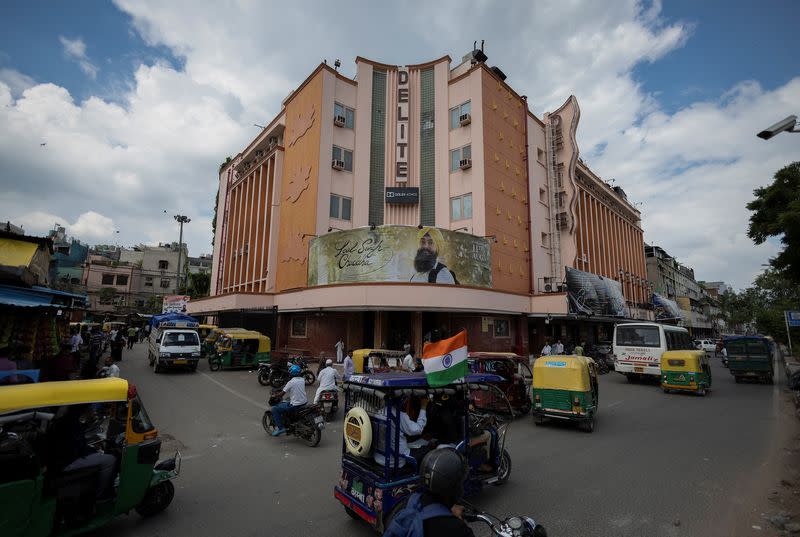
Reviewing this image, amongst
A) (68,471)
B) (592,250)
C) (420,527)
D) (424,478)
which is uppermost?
(592,250)

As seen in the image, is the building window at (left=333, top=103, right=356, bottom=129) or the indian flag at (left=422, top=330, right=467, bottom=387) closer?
the indian flag at (left=422, top=330, right=467, bottom=387)

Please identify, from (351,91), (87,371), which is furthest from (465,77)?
(87,371)

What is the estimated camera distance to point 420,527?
215cm

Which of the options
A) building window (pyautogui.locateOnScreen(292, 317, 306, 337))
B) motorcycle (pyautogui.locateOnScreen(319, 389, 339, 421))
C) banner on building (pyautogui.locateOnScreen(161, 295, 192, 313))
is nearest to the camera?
motorcycle (pyautogui.locateOnScreen(319, 389, 339, 421))

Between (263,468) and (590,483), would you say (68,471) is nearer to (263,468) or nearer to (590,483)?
(263,468)

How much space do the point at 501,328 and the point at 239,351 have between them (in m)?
15.8

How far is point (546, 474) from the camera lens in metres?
6.63

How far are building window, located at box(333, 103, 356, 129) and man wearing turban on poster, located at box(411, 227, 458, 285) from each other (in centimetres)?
1107

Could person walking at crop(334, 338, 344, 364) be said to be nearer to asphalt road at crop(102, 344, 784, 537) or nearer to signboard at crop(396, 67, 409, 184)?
asphalt road at crop(102, 344, 784, 537)

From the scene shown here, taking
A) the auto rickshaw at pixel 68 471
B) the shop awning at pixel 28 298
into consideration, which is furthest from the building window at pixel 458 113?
the auto rickshaw at pixel 68 471

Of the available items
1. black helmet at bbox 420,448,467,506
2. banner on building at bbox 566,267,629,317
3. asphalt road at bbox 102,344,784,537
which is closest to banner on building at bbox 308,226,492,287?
→ banner on building at bbox 566,267,629,317

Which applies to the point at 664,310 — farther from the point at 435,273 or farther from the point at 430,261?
the point at 430,261

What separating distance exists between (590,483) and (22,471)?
719 centimetres

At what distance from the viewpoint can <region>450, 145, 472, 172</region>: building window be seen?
27.2 meters
